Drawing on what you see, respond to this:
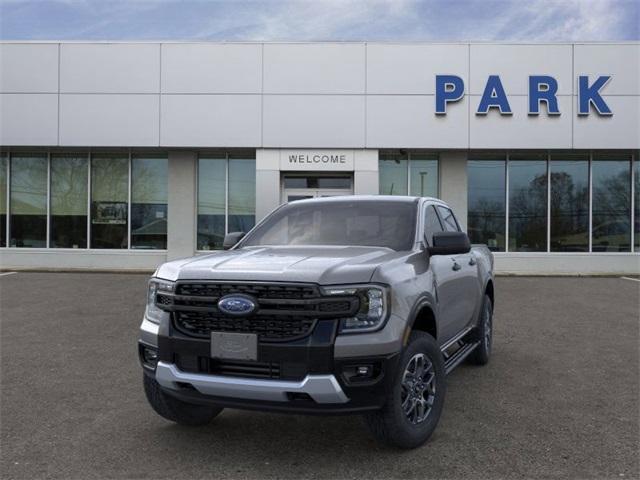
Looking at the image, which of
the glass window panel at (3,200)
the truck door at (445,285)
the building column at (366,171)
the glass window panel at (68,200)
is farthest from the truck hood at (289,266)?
the glass window panel at (3,200)

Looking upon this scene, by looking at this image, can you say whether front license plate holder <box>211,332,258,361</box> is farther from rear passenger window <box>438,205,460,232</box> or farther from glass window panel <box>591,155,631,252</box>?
glass window panel <box>591,155,631,252</box>

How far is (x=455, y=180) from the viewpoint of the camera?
16312mm

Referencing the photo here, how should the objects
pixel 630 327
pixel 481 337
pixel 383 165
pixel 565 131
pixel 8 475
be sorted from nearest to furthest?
pixel 8 475 → pixel 481 337 → pixel 630 327 → pixel 565 131 → pixel 383 165

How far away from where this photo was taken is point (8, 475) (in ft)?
11.1

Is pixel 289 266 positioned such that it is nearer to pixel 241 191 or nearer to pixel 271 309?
pixel 271 309

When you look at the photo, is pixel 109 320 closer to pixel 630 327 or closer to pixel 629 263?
pixel 630 327

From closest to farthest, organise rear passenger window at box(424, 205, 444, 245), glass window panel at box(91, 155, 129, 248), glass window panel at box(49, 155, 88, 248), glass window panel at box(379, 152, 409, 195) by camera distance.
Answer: rear passenger window at box(424, 205, 444, 245)
glass window panel at box(379, 152, 409, 195)
glass window panel at box(91, 155, 129, 248)
glass window panel at box(49, 155, 88, 248)

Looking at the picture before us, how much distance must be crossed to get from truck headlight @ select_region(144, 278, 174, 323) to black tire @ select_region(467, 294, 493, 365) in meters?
3.44

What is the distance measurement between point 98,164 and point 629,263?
16.3 meters

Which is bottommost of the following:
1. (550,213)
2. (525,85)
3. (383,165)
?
(550,213)

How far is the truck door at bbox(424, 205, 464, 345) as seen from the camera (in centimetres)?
439

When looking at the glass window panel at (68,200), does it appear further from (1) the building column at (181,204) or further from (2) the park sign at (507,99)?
(2) the park sign at (507,99)

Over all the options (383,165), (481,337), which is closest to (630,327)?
(481,337)

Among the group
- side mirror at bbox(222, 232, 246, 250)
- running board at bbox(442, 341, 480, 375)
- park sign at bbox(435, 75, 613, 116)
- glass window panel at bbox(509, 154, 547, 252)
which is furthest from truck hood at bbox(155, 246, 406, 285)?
glass window panel at bbox(509, 154, 547, 252)
